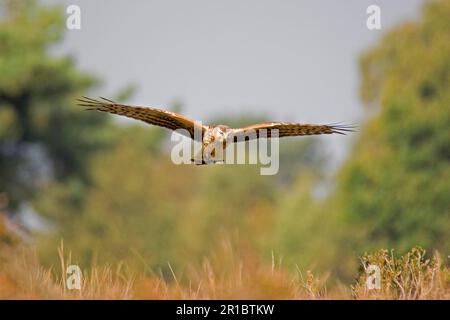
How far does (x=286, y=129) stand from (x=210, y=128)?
100 centimetres

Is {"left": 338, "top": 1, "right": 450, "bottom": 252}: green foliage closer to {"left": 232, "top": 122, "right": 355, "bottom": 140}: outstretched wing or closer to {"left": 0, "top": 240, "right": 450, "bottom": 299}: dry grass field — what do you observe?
{"left": 232, "top": 122, "right": 355, "bottom": 140}: outstretched wing

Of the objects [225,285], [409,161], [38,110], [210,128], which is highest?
[38,110]

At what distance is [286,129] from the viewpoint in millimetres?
13000

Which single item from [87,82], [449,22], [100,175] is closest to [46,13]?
[87,82]

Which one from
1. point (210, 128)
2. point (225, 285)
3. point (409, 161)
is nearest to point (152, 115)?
point (210, 128)

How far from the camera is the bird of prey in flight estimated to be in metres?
12.4

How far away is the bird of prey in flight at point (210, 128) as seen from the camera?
12.4m

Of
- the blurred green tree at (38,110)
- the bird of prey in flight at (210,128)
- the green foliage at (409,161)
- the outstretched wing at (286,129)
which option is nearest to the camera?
the bird of prey in flight at (210,128)

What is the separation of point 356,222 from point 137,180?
14353 millimetres

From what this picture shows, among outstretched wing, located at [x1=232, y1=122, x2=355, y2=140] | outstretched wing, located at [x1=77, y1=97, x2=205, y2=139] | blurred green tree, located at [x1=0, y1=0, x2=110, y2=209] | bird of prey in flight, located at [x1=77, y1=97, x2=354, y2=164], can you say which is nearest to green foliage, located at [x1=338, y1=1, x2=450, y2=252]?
blurred green tree, located at [x1=0, y1=0, x2=110, y2=209]

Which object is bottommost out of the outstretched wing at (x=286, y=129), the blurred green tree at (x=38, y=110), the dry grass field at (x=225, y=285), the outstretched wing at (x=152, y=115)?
the dry grass field at (x=225, y=285)

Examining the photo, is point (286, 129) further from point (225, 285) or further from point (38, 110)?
point (38, 110)

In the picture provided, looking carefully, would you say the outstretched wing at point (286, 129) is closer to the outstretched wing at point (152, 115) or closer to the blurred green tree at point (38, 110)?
the outstretched wing at point (152, 115)

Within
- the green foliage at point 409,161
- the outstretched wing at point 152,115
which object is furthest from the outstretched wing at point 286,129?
the green foliage at point 409,161
